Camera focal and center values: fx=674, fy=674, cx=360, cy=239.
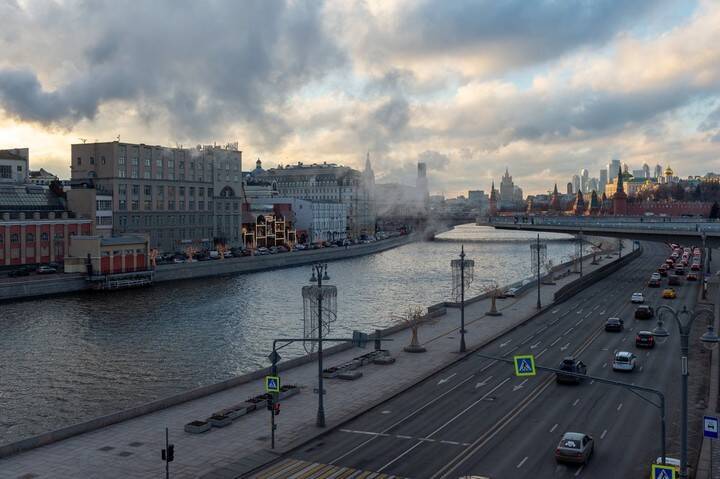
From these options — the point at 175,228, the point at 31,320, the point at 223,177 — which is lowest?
the point at 31,320

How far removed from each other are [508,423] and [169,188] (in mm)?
83606

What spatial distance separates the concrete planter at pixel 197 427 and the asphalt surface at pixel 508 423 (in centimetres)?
375

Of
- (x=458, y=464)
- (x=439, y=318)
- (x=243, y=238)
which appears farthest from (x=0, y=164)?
(x=458, y=464)

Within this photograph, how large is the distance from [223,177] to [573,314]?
241 ft

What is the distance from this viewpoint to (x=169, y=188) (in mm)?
99312

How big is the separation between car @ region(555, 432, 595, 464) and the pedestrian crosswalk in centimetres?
499

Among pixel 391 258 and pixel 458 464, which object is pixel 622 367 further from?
pixel 391 258

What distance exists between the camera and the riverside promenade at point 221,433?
19.8m

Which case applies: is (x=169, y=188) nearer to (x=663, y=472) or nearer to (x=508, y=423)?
(x=508, y=423)

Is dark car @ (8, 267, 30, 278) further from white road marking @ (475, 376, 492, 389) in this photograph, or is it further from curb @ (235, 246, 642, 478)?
white road marking @ (475, 376, 492, 389)

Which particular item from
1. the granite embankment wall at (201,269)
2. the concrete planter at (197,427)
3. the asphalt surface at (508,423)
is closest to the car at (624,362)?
the asphalt surface at (508,423)

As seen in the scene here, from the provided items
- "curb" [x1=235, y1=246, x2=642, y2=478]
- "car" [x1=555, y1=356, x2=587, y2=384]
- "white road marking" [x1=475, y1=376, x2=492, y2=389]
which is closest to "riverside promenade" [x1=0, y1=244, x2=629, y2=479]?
"curb" [x1=235, y1=246, x2=642, y2=478]

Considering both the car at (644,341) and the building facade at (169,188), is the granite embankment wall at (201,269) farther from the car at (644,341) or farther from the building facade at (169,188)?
the car at (644,341)

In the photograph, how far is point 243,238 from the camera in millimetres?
117938
